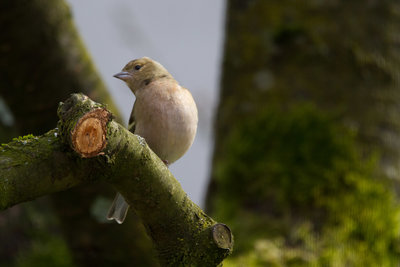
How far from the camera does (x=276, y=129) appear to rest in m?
5.04

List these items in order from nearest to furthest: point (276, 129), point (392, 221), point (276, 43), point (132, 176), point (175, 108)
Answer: point (132, 176) < point (175, 108) < point (392, 221) < point (276, 129) < point (276, 43)

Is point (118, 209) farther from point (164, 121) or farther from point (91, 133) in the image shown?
point (91, 133)

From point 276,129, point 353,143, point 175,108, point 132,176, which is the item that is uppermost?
point 132,176

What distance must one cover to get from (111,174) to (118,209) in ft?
3.86

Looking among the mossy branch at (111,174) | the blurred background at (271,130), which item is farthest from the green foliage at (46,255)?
the mossy branch at (111,174)

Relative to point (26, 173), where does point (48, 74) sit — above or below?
below

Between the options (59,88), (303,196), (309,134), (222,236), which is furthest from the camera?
(309,134)

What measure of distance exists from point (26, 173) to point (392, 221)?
3538mm

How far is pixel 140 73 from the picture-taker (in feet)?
12.7

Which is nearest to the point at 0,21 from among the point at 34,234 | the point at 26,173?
the point at 26,173

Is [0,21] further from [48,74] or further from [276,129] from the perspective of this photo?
[276,129]

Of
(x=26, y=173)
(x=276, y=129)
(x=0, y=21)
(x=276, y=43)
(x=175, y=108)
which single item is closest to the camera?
(x=26, y=173)

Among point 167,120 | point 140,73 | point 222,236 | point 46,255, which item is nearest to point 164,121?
point 167,120

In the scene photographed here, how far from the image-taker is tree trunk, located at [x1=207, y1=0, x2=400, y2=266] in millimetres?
4551
